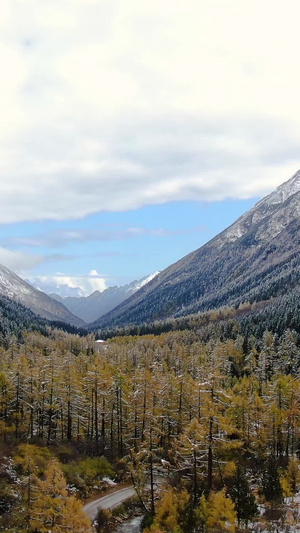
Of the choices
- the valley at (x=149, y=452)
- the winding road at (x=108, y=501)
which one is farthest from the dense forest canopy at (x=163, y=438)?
the winding road at (x=108, y=501)

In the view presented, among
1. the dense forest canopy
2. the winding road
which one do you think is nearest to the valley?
the dense forest canopy

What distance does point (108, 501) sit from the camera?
5369 cm

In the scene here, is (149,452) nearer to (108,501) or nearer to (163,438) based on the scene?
(108,501)

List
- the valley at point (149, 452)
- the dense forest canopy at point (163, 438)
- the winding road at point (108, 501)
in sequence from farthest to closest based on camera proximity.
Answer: the winding road at point (108, 501) → the dense forest canopy at point (163, 438) → the valley at point (149, 452)

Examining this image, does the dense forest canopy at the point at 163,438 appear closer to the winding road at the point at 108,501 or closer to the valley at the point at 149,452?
the valley at the point at 149,452

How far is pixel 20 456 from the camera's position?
197 ft

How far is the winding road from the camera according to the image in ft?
167

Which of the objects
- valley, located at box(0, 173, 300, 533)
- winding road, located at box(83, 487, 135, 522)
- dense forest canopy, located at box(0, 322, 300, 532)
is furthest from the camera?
winding road, located at box(83, 487, 135, 522)

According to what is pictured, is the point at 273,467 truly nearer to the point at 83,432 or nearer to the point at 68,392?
the point at 68,392

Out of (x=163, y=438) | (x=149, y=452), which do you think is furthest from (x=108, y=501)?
(x=163, y=438)

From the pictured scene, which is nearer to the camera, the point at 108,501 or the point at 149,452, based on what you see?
the point at 149,452

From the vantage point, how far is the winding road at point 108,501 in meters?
50.8

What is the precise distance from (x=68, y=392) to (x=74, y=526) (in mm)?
31895

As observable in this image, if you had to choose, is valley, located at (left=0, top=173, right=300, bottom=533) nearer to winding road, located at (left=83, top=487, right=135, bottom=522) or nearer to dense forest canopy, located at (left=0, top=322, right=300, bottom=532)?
dense forest canopy, located at (left=0, top=322, right=300, bottom=532)
